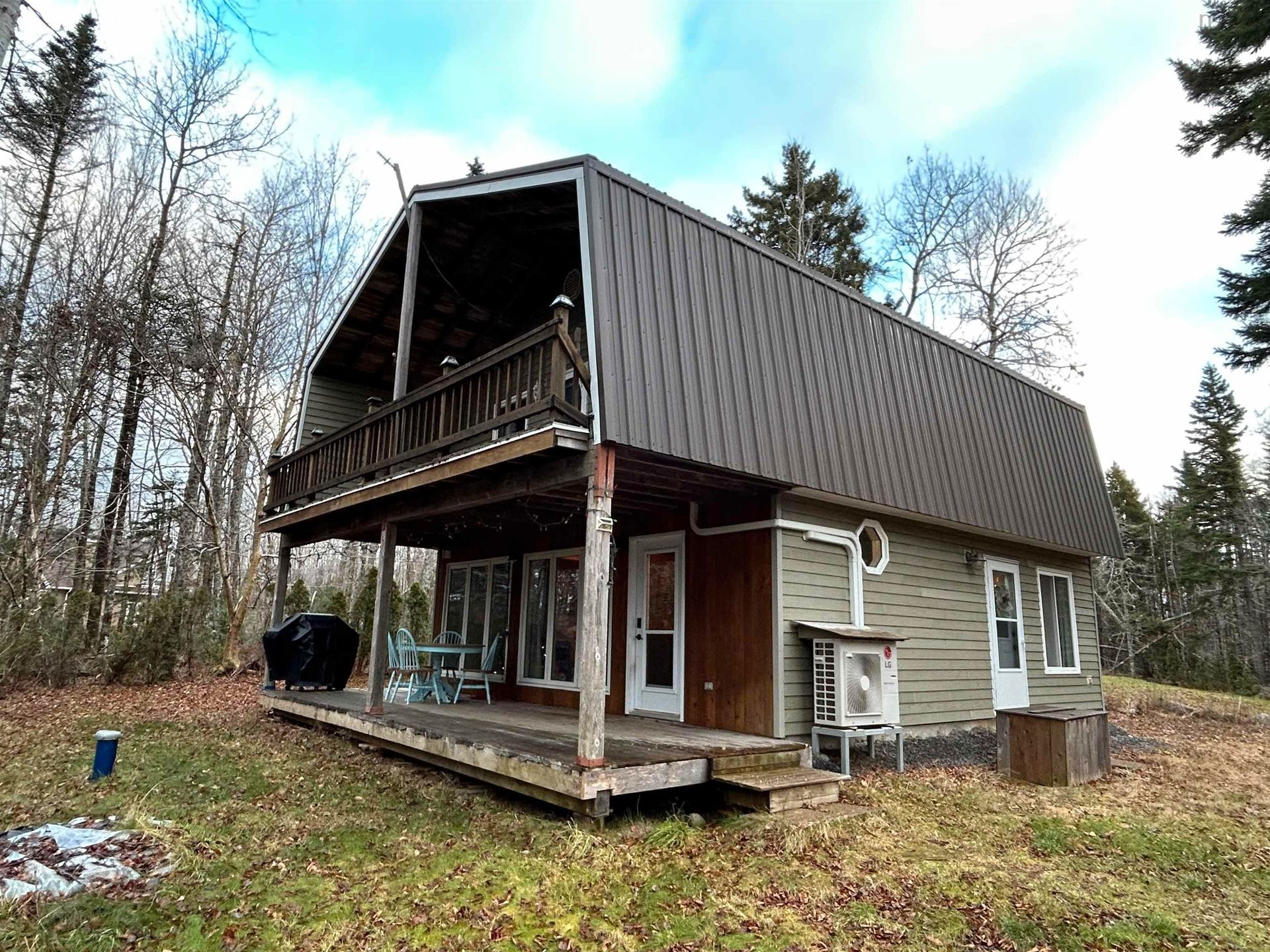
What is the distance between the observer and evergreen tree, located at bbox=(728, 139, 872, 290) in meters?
21.5

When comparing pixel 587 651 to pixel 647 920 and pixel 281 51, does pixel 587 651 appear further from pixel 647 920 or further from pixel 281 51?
pixel 281 51

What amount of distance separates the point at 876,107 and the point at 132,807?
13636 millimetres

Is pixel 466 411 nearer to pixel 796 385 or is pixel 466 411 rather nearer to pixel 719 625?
pixel 796 385

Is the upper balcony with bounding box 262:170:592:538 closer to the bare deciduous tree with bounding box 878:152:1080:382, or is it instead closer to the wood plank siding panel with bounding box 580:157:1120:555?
the wood plank siding panel with bounding box 580:157:1120:555

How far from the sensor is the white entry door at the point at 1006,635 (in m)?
9.21

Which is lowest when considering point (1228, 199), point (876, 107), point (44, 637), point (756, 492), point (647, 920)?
point (647, 920)

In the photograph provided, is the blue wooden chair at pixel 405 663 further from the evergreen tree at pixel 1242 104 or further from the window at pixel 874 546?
the evergreen tree at pixel 1242 104

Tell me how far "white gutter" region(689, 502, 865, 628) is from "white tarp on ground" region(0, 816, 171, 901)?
496cm

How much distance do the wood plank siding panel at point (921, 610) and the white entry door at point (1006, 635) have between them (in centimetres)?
13

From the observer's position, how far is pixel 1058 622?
413 inches

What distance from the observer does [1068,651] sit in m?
10.5

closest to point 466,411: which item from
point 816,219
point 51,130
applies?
point 51,130

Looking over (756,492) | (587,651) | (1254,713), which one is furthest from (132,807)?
(1254,713)

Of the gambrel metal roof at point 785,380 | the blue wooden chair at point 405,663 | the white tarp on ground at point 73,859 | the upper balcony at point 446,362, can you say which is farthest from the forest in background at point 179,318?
the gambrel metal roof at point 785,380
